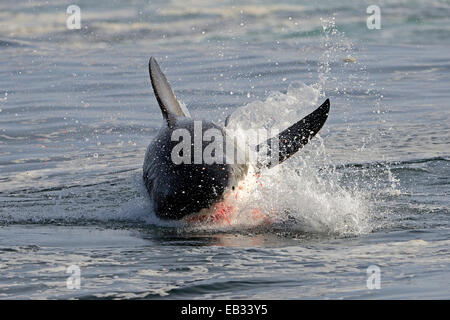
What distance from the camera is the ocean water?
22.8 ft

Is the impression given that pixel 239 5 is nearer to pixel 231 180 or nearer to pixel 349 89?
pixel 349 89

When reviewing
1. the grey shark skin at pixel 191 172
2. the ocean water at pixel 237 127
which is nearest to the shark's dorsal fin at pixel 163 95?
the grey shark skin at pixel 191 172

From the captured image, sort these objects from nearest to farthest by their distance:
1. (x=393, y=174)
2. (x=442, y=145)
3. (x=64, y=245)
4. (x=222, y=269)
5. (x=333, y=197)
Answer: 1. (x=222, y=269)
2. (x=64, y=245)
3. (x=333, y=197)
4. (x=393, y=174)
5. (x=442, y=145)

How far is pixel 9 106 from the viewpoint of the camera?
16797mm

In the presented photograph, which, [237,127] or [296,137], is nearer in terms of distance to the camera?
[296,137]

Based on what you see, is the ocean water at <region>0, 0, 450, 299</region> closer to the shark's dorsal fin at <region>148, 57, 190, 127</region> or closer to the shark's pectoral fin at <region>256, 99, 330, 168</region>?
the shark's pectoral fin at <region>256, 99, 330, 168</region>

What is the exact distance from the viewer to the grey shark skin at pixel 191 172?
7930 millimetres

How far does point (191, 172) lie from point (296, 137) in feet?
5.58

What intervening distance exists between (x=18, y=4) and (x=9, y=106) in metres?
13.8

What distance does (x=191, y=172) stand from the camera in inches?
318

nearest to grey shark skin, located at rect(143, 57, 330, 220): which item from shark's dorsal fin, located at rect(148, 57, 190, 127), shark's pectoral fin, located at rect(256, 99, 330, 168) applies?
shark's pectoral fin, located at rect(256, 99, 330, 168)

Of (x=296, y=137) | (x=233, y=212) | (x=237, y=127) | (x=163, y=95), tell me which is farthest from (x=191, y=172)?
(x=237, y=127)

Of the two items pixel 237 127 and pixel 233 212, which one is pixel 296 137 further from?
pixel 237 127
